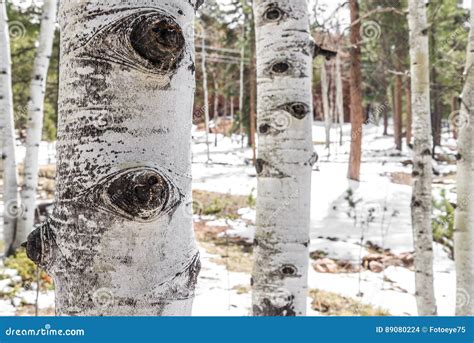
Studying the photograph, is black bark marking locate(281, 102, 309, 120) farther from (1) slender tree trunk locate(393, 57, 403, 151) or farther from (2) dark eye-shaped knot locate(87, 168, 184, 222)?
(1) slender tree trunk locate(393, 57, 403, 151)

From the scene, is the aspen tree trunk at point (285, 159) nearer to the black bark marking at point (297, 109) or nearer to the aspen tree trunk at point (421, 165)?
the black bark marking at point (297, 109)

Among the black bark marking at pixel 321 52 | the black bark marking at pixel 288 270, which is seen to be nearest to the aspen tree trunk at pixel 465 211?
the black bark marking at pixel 321 52

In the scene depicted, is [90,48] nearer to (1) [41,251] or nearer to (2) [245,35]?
(1) [41,251]

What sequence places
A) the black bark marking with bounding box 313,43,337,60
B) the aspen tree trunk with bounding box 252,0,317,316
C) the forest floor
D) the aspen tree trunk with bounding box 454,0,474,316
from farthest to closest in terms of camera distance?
the forest floor → the aspen tree trunk with bounding box 454,0,474,316 → the black bark marking with bounding box 313,43,337,60 → the aspen tree trunk with bounding box 252,0,317,316

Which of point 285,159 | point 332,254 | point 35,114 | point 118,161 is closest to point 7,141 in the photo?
point 35,114

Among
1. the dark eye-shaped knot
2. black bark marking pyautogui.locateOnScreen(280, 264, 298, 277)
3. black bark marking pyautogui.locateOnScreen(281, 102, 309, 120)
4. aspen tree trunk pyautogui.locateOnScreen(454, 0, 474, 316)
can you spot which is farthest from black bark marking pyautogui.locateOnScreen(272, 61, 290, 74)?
aspen tree trunk pyautogui.locateOnScreen(454, 0, 474, 316)

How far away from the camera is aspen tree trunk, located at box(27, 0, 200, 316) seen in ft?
2.30

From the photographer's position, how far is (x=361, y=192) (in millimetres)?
10906

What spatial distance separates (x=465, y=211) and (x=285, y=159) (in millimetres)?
1758

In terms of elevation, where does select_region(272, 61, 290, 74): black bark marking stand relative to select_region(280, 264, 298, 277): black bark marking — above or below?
above

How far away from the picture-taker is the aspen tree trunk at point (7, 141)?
17.4 ft

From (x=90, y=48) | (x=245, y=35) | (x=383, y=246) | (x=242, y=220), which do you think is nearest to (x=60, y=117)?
(x=90, y=48)

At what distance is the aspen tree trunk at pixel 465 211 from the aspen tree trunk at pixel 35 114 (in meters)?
5.30

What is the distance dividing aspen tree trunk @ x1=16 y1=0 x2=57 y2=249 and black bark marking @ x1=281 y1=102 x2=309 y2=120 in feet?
16.3
